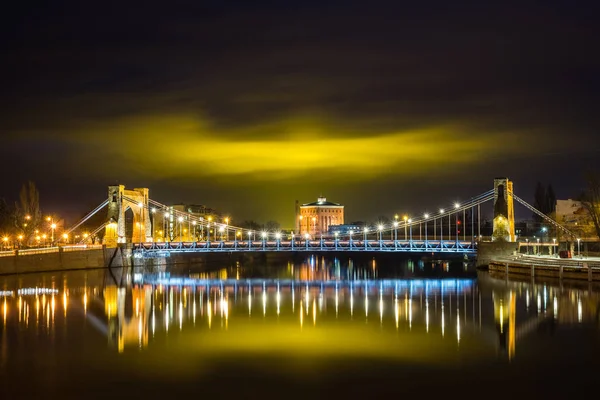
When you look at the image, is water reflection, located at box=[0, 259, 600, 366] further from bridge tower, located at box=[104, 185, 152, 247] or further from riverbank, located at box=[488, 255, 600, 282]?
bridge tower, located at box=[104, 185, 152, 247]

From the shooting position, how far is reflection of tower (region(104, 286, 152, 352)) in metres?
29.3

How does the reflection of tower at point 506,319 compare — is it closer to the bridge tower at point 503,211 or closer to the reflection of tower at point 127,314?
the reflection of tower at point 127,314

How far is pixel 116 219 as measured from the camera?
7219 cm

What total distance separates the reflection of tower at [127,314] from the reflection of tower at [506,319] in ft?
41.2

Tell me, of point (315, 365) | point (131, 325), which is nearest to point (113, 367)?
point (315, 365)

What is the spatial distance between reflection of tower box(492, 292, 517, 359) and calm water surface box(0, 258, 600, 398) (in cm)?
6

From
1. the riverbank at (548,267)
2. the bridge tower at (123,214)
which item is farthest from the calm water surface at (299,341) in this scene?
the bridge tower at (123,214)

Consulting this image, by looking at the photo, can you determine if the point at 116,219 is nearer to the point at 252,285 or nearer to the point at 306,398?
the point at 252,285

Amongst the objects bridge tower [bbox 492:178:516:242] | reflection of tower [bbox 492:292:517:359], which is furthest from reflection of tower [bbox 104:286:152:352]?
bridge tower [bbox 492:178:516:242]

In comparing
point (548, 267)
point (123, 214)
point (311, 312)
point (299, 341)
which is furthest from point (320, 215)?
point (299, 341)

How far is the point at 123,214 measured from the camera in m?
73.4

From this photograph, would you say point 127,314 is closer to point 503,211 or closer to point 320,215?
point 503,211

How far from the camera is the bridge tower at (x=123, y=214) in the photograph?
71.9 m

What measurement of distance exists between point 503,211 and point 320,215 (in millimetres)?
115533
